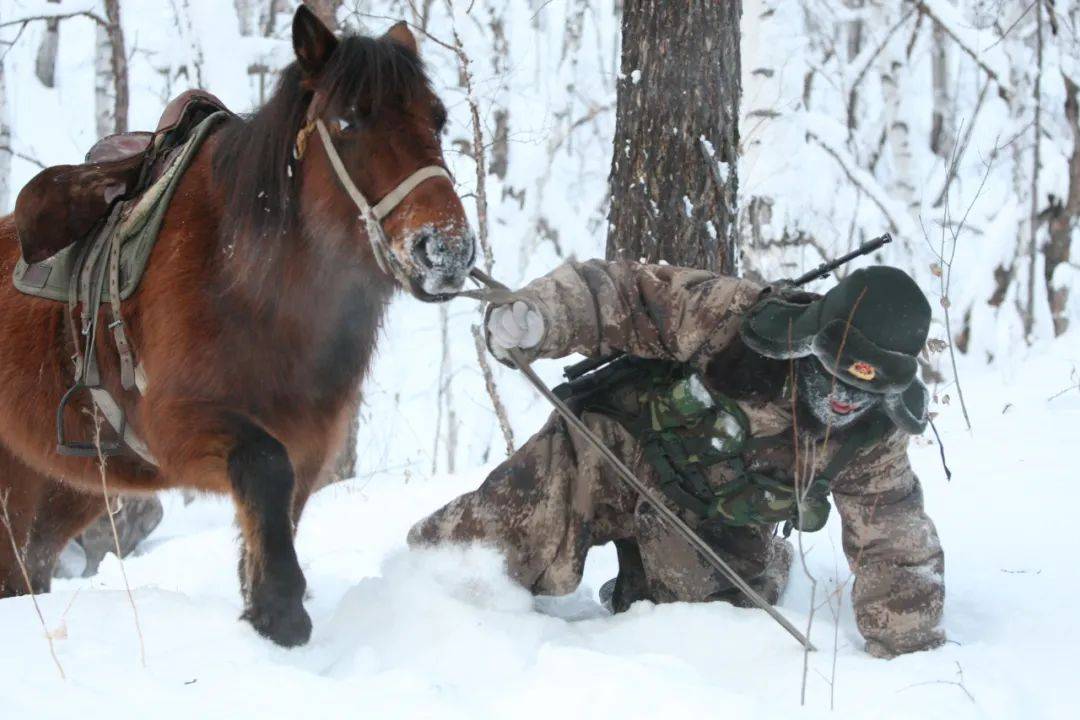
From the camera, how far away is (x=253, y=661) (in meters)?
2.61

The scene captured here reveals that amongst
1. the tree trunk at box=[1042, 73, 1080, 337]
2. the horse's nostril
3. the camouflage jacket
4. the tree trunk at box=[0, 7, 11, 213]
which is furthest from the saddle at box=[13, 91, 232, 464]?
the tree trunk at box=[1042, 73, 1080, 337]

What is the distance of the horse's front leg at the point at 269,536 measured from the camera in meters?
2.80

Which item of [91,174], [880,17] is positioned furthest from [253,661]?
[880,17]

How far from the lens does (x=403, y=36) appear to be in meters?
3.41

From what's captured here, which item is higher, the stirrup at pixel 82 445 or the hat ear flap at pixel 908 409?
the hat ear flap at pixel 908 409

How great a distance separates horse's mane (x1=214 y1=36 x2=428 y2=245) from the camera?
3.03m

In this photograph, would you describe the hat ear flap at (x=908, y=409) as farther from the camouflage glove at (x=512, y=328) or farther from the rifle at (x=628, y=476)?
the camouflage glove at (x=512, y=328)

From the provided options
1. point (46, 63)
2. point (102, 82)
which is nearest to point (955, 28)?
point (102, 82)

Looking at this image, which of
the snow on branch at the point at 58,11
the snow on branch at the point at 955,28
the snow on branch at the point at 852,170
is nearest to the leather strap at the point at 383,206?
the snow on branch at the point at 955,28

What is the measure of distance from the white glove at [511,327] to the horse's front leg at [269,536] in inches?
26.8

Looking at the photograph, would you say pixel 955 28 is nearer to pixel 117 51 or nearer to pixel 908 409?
pixel 908 409

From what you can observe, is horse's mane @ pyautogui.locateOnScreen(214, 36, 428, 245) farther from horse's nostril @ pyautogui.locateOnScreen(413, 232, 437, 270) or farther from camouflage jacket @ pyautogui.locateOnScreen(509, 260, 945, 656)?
camouflage jacket @ pyautogui.locateOnScreen(509, 260, 945, 656)

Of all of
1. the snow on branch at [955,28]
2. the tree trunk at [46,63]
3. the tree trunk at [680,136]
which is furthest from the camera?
the tree trunk at [46,63]

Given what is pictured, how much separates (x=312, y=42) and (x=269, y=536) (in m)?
1.44
